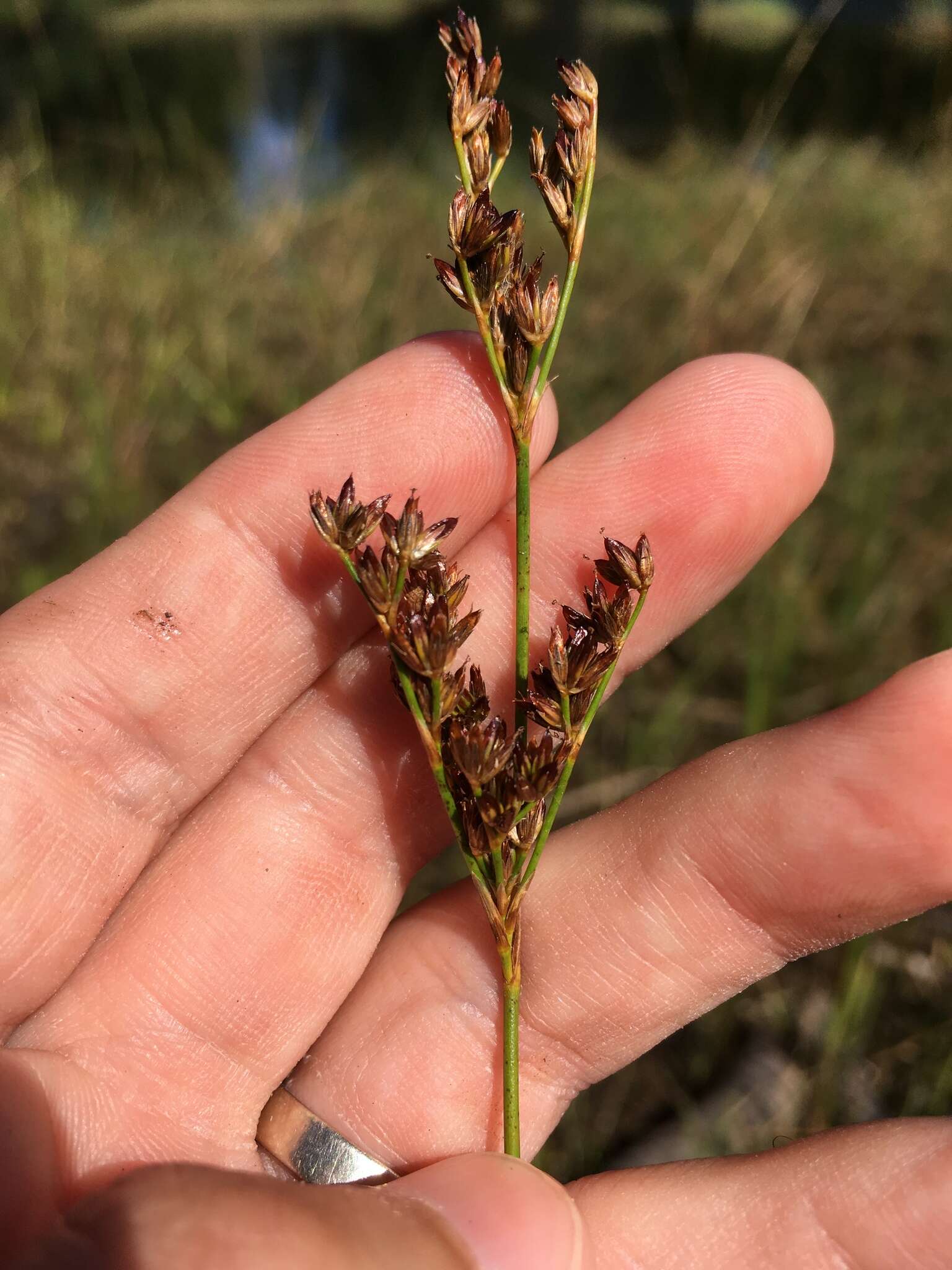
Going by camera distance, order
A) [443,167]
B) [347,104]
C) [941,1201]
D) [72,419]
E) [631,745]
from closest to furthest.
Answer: [941,1201] → [631,745] → [72,419] → [443,167] → [347,104]

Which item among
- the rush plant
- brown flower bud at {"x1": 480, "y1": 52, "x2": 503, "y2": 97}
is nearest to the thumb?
the rush plant

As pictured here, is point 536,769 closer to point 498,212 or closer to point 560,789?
point 560,789

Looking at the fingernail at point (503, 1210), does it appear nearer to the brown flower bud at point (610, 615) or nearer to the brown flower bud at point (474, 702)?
the brown flower bud at point (474, 702)

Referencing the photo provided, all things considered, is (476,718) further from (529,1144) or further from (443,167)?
(443,167)

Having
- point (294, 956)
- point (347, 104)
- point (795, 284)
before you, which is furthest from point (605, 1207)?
point (347, 104)

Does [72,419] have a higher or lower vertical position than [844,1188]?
higher

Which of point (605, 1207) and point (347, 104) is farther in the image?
point (347, 104)

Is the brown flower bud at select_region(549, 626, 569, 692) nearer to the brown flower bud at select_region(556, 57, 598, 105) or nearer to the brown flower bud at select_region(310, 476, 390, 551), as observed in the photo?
the brown flower bud at select_region(310, 476, 390, 551)
